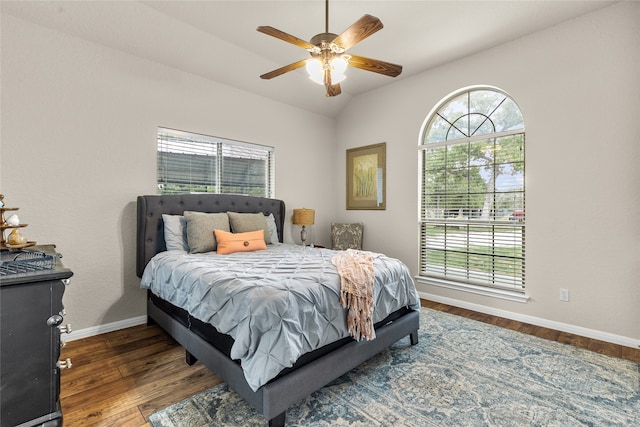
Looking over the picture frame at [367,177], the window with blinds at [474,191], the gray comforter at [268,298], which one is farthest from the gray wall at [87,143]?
the window with blinds at [474,191]

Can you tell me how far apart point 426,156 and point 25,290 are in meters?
4.08

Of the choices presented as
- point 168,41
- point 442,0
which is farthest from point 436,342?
point 168,41

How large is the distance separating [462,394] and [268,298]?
4.60ft

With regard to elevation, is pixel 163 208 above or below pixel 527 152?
below

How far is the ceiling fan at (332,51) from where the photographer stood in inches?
77.9

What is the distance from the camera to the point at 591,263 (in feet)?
9.53

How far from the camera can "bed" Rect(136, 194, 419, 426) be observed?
1606 millimetres

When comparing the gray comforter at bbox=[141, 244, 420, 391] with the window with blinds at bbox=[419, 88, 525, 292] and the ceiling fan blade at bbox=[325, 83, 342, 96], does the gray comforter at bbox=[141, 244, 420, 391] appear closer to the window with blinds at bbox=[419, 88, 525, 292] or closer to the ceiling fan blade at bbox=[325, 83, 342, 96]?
the ceiling fan blade at bbox=[325, 83, 342, 96]

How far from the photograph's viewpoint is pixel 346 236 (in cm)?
478

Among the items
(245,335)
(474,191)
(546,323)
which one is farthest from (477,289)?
(245,335)

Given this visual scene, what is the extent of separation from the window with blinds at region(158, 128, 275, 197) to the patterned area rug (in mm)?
2413

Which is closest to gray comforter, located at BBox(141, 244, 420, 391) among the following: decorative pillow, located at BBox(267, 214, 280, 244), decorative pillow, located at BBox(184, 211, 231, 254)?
decorative pillow, located at BBox(184, 211, 231, 254)

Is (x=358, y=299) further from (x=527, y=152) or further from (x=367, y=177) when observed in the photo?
(x=367, y=177)

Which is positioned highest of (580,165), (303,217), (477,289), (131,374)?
(580,165)
